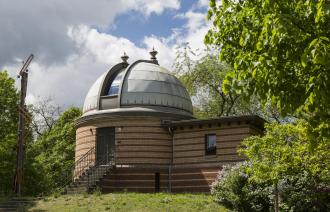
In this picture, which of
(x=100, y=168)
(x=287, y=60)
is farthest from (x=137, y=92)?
(x=287, y=60)

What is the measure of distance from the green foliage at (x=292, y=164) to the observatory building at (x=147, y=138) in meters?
6.70

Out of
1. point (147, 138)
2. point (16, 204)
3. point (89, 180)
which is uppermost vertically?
point (147, 138)

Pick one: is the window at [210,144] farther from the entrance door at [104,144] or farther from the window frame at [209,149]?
the entrance door at [104,144]

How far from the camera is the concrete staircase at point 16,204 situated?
80.4 ft

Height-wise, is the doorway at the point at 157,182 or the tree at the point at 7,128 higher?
the tree at the point at 7,128

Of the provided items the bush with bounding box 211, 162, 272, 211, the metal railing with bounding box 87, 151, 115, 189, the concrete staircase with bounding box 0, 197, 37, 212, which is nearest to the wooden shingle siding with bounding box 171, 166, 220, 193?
the metal railing with bounding box 87, 151, 115, 189

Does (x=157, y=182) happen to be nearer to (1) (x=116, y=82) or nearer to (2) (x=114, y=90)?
(2) (x=114, y=90)

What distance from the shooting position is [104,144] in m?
31.6

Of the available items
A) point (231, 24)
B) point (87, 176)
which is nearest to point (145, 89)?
point (87, 176)

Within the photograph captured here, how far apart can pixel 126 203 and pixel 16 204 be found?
6130mm

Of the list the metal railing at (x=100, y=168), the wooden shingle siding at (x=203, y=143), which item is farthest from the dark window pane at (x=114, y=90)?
the wooden shingle siding at (x=203, y=143)

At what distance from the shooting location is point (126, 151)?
30781mm

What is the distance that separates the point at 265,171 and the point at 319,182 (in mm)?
4437

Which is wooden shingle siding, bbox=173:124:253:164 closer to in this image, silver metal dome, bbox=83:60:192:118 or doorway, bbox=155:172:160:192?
doorway, bbox=155:172:160:192
